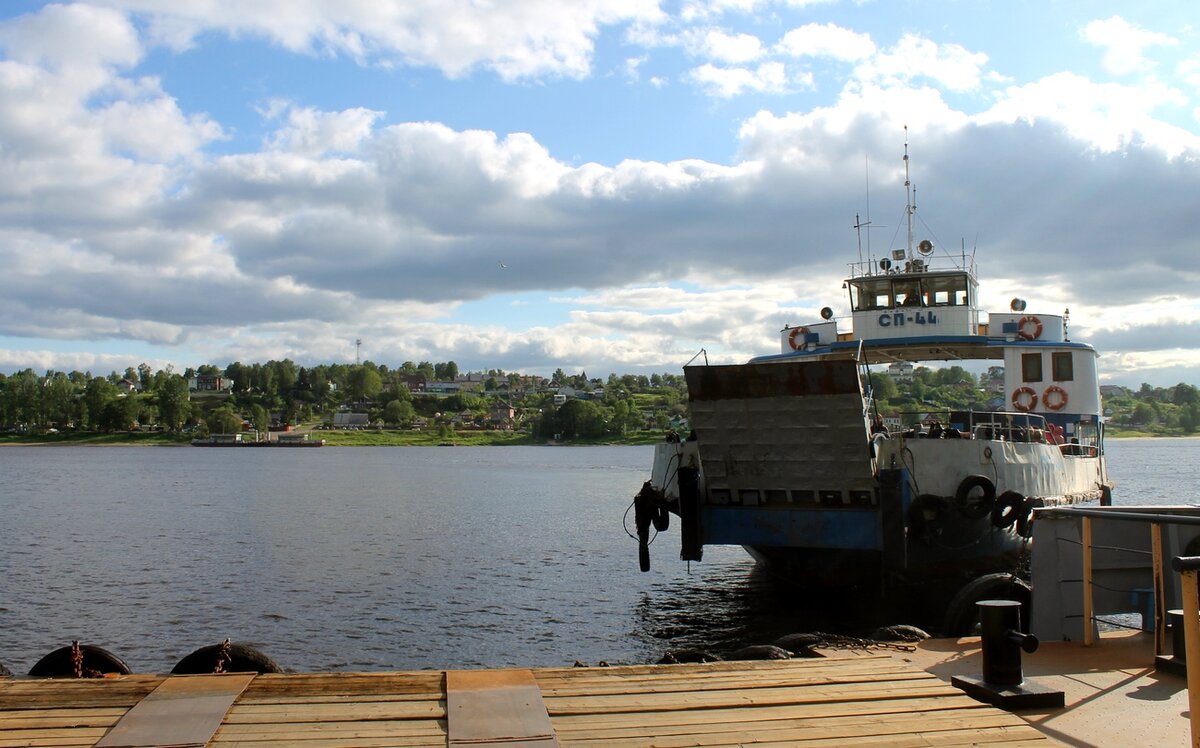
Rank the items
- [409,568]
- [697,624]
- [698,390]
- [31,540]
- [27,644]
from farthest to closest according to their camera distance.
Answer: [31,540], [409,568], [697,624], [27,644], [698,390]

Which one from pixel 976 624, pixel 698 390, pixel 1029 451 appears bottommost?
pixel 976 624

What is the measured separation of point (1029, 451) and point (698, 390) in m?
6.84

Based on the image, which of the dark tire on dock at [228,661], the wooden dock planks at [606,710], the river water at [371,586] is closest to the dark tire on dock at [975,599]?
the wooden dock planks at [606,710]

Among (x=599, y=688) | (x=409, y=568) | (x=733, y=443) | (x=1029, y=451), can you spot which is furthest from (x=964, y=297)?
(x=599, y=688)

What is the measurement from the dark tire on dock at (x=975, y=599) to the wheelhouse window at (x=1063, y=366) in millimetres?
15679

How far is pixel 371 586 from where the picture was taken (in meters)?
23.7

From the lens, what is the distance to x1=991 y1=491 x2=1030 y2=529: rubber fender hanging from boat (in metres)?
17.0

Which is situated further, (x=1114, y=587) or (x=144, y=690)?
(x=1114, y=587)

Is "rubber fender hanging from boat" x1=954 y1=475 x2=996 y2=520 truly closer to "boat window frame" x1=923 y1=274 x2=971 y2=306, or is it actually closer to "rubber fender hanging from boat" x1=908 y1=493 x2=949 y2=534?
"rubber fender hanging from boat" x1=908 y1=493 x2=949 y2=534

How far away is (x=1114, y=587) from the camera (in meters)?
8.58

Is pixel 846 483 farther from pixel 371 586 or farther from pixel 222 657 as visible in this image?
pixel 371 586

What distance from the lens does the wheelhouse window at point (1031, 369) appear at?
2422cm

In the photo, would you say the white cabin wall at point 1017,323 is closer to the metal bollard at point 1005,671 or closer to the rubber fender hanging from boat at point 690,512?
the rubber fender hanging from boat at point 690,512

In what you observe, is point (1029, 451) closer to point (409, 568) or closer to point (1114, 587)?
point (1114, 587)
